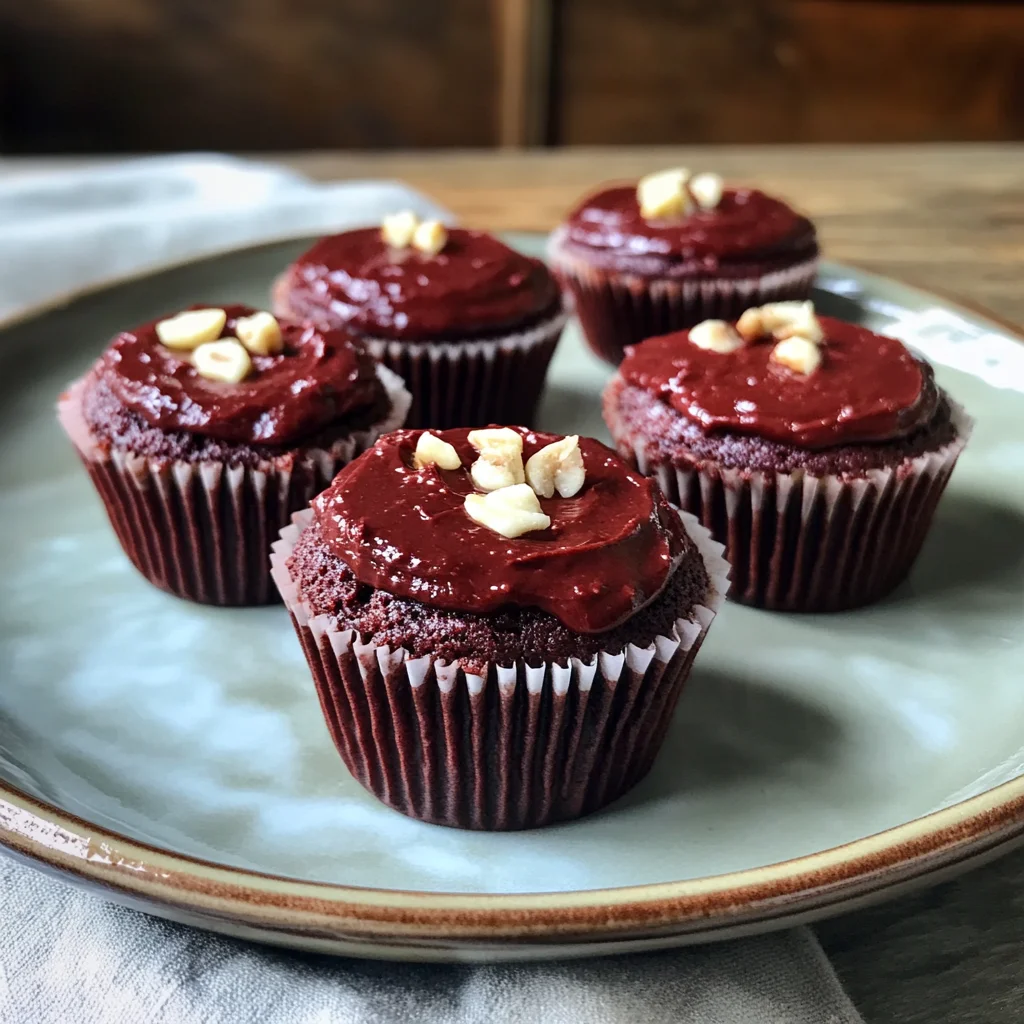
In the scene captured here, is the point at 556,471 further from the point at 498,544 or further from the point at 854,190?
the point at 854,190

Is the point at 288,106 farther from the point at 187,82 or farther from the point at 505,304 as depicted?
the point at 505,304

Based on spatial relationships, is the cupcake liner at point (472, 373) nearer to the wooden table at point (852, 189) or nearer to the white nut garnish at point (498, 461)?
the white nut garnish at point (498, 461)

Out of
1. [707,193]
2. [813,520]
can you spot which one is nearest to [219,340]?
[813,520]

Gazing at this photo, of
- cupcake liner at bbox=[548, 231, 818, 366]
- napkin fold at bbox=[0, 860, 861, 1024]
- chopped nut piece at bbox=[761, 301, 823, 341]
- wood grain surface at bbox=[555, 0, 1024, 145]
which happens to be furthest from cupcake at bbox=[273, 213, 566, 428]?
wood grain surface at bbox=[555, 0, 1024, 145]

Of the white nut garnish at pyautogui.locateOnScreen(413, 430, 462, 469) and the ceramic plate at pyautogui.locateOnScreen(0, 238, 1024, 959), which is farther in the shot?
the white nut garnish at pyautogui.locateOnScreen(413, 430, 462, 469)

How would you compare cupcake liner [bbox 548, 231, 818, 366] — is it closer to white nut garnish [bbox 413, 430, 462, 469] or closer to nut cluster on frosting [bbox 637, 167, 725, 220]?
nut cluster on frosting [bbox 637, 167, 725, 220]
